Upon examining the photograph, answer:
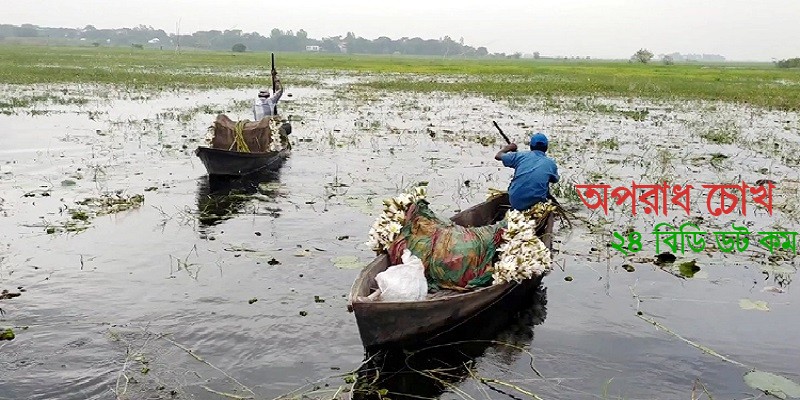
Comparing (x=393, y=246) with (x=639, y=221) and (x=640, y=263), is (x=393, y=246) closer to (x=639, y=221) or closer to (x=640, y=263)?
(x=640, y=263)

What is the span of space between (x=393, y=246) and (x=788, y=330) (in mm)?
4350

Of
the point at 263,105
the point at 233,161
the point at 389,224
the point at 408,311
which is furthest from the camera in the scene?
the point at 263,105

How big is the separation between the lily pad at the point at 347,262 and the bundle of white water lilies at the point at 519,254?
2332mm

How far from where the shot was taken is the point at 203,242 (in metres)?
9.52

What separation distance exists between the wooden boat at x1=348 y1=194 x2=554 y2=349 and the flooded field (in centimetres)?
32

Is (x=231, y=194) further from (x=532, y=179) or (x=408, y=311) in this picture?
(x=408, y=311)

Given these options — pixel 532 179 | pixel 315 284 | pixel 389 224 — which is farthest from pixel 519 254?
pixel 315 284

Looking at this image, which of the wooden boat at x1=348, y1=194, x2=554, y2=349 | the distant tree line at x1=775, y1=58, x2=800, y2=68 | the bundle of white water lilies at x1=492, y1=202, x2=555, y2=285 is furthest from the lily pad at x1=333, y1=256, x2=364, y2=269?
the distant tree line at x1=775, y1=58, x2=800, y2=68

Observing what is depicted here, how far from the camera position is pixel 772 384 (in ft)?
19.2

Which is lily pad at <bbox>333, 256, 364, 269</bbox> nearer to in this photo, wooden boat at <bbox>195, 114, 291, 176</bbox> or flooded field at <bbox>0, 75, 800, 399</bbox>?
flooded field at <bbox>0, 75, 800, 399</bbox>

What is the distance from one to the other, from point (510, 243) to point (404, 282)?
1244 mm

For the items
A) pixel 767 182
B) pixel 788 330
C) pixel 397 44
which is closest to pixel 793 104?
pixel 767 182

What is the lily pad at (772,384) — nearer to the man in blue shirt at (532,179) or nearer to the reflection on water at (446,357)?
the reflection on water at (446,357)

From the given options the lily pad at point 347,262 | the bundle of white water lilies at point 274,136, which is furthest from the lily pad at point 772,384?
the bundle of white water lilies at point 274,136
